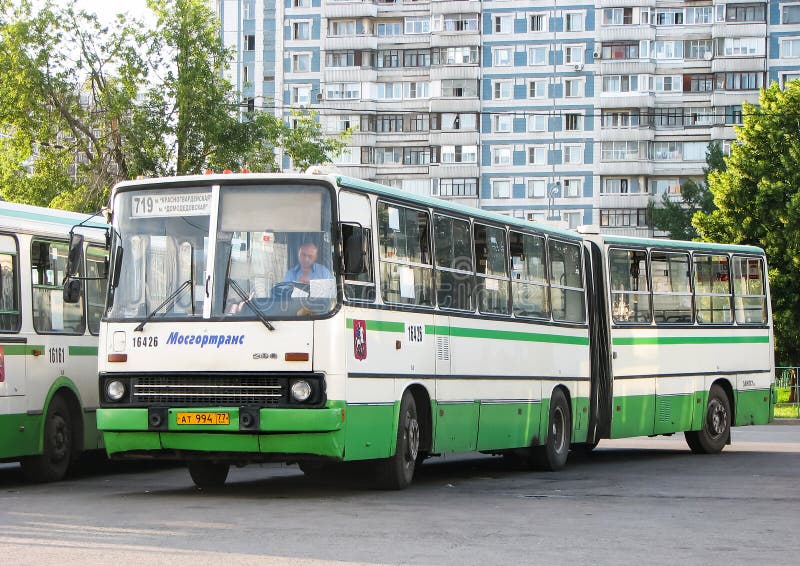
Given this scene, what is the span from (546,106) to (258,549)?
305 ft

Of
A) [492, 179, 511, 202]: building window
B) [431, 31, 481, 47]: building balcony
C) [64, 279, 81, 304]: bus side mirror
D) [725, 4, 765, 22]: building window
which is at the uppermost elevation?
[725, 4, 765, 22]: building window

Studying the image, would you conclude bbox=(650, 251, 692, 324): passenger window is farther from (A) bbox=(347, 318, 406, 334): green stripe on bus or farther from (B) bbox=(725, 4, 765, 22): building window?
(B) bbox=(725, 4, 765, 22): building window

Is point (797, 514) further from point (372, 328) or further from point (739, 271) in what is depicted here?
point (739, 271)

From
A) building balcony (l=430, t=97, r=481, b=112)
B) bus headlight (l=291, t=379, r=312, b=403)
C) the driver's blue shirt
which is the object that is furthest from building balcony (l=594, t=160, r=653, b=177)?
bus headlight (l=291, t=379, r=312, b=403)

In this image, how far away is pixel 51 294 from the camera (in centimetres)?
1728

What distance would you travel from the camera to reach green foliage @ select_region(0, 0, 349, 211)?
50.9 meters

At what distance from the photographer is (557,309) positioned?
20.3m

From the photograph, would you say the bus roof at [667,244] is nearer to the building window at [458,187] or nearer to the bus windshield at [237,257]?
the bus windshield at [237,257]

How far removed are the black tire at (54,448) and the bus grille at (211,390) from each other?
2959 mm

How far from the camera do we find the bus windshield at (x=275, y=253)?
14.3 m

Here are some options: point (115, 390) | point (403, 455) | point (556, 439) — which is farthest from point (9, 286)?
point (556, 439)

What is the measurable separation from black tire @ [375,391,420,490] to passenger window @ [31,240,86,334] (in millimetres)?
4171

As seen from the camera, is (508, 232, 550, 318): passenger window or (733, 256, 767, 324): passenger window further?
(733, 256, 767, 324): passenger window

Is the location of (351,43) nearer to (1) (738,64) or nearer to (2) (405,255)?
(1) (738,64)
